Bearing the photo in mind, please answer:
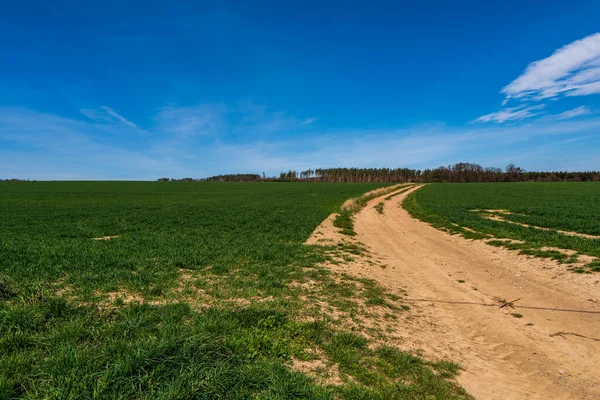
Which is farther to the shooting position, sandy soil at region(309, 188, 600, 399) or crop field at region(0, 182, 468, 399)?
sandy soil at region(309, 188, 600, 399)

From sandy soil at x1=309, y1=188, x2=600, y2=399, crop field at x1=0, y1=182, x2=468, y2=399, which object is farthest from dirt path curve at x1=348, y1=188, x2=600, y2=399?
crop field at x1=0, y1=182, x2=468, y2=399

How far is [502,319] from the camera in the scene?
6867 millimetres

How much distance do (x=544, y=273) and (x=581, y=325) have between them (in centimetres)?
438

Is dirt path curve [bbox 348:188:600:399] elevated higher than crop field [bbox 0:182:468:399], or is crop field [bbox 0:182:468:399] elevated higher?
crop field [bbox 0:182:468:399]

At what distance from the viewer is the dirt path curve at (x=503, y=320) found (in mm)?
4656

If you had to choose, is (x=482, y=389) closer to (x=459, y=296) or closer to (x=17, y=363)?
(x=459, y=296)

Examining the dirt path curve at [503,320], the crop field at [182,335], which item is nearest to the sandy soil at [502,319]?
the dirt path curve at [503,320]

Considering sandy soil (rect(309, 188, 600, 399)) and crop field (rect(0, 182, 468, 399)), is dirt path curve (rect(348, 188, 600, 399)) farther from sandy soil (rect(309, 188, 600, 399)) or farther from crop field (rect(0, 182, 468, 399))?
crop field (rect(0, 182, 468, 399))

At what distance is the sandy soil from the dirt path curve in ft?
0.05

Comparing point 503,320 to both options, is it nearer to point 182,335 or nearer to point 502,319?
point 502,319

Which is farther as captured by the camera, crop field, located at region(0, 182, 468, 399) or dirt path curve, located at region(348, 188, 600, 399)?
dirt path curve, located at region(348, 188, 600, 399)

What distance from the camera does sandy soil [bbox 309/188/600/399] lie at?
15.4 ft

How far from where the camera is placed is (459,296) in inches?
328

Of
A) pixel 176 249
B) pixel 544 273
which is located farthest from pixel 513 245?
pixel 176 249
